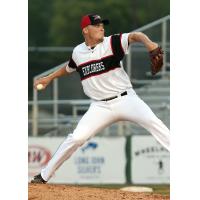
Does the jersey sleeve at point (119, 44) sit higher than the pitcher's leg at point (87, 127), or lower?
higher

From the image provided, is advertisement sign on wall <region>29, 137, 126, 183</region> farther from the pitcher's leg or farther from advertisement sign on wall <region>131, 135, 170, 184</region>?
the pitcher's leg

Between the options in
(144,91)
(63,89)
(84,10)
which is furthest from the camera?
(84,10)

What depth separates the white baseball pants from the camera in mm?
8062

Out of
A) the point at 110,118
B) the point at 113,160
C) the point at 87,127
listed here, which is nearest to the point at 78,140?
the point at 87,127

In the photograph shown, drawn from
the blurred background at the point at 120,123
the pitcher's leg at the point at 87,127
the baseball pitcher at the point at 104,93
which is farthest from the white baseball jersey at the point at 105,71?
the blurred background at the point at 120,123

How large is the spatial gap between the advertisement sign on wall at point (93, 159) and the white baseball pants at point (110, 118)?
898cm

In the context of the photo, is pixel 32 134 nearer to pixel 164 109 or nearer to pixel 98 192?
pixel 164 109

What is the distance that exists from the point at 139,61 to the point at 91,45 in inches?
393

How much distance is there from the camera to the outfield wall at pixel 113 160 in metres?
17.3

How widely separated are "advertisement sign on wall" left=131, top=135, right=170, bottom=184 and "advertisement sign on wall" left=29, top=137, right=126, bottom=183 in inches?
9.9

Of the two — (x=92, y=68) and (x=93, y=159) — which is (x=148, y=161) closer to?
(x=93, y=159)

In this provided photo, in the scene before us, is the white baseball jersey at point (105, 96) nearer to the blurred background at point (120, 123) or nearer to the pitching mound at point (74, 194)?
the pitching mound at point (74, 194)
